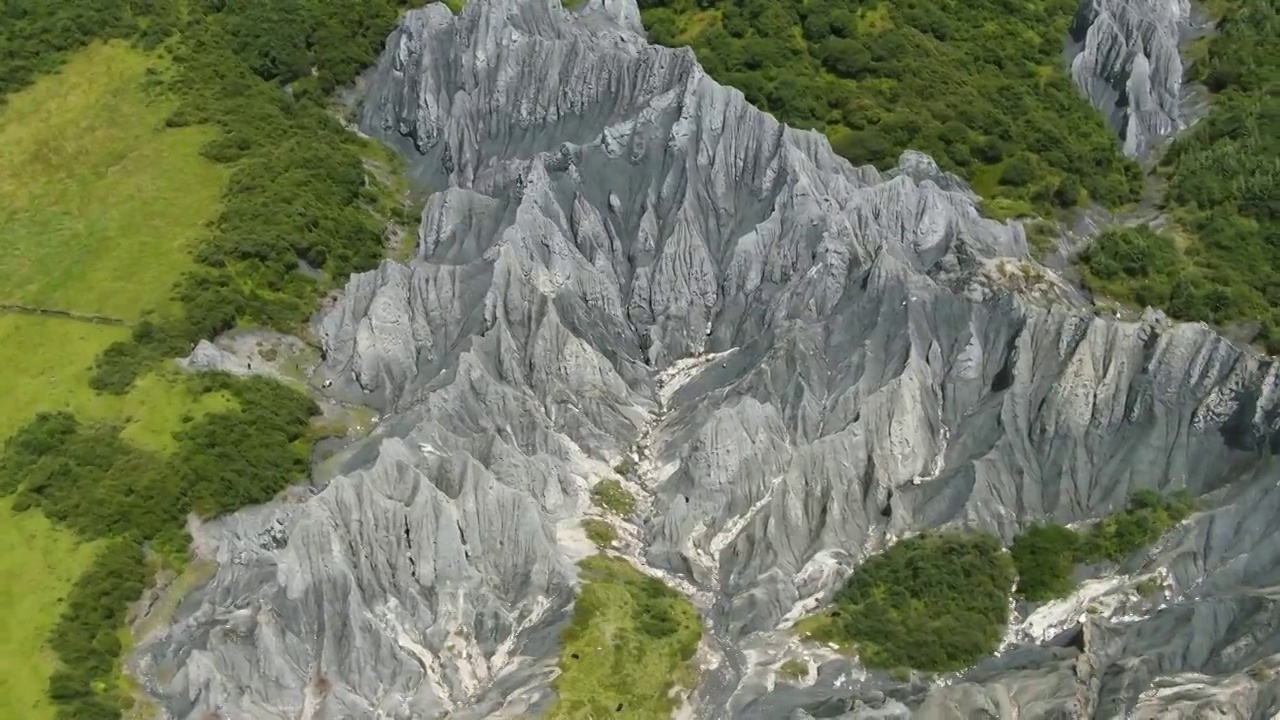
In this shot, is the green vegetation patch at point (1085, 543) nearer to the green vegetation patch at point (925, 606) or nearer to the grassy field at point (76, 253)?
the green vegetation patch at point (925, 606)

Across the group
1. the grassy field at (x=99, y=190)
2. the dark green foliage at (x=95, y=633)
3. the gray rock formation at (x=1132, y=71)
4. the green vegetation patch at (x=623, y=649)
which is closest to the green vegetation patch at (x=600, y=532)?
the green vegetation patch at (x=623, y=649)

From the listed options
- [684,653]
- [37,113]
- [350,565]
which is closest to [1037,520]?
[684,653]

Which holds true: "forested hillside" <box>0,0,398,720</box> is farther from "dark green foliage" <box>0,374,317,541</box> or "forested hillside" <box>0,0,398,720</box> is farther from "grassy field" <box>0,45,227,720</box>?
"grassy field" <box>0,45,227,720</box>

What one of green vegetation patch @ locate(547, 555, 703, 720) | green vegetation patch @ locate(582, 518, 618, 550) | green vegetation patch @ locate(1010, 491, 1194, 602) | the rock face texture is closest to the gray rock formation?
the rock face texture

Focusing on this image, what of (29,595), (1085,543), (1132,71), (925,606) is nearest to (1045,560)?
(1085,543)

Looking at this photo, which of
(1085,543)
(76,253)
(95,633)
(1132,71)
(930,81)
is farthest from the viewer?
(1132,71)

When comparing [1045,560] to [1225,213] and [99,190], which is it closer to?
[1225,213]
